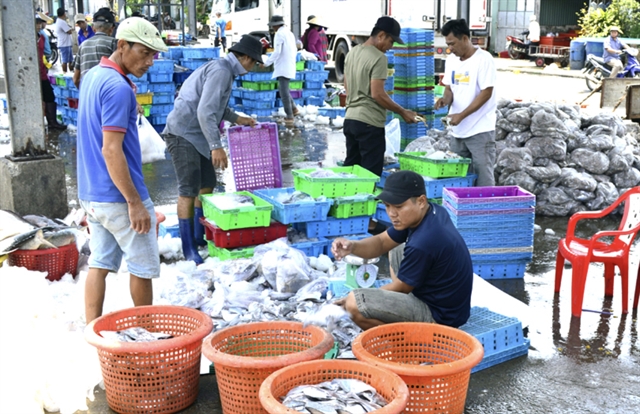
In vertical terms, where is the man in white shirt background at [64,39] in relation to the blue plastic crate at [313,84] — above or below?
above

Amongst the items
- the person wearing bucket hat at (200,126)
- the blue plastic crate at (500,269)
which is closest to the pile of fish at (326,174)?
the person wearing bucket hat at (200,126)

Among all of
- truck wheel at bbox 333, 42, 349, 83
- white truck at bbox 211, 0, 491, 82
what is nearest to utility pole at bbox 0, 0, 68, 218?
white truck at bbox 211, 0, 491, 82

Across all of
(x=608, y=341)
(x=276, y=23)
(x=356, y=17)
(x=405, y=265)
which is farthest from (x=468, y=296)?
(x=356, y=17)

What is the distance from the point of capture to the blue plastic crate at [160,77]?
13227 millimetres

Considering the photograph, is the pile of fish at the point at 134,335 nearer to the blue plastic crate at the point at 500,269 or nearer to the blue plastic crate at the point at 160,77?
the blue plastic crate at the point at 500,269

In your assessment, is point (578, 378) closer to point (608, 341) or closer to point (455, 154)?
point (608, 341)

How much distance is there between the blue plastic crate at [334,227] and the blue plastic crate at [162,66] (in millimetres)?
7303

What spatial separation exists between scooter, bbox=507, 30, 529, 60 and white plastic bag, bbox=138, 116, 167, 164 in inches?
848

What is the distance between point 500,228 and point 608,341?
151 cm

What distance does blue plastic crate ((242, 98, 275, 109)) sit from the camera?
15.3 metres

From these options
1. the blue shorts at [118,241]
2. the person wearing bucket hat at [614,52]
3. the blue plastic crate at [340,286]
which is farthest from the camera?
the person wearing bucket hat at [614,52]

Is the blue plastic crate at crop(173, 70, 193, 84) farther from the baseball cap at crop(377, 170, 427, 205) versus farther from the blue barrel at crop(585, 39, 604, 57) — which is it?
the blue barrel at crop(585, 39, 604, 57)

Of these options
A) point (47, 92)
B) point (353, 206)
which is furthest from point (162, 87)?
point (353, 206)

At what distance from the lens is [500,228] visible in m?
6.37
